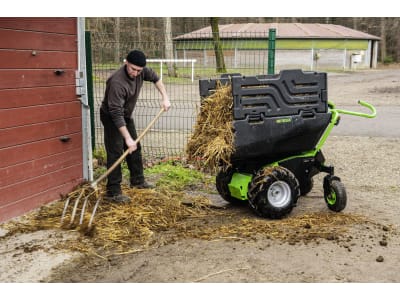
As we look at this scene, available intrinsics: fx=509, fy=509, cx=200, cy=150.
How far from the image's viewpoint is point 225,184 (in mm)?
5691

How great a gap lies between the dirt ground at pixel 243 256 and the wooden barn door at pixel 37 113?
0.70 meters

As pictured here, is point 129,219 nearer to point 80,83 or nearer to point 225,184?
point 225,184

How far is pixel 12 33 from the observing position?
5086 millimetres

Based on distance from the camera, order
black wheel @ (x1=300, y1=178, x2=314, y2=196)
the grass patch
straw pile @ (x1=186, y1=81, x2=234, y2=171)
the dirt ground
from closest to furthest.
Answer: the dirt ground, straw pile @ (x1=186, y1=81, x2=234, y2=171), black wheel @ (x1=300, y1=178, x2=314, y2=196), the grass patch

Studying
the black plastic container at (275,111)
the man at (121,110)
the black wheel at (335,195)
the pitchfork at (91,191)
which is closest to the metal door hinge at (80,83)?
the man at (121,110)

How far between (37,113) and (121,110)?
1010 mm

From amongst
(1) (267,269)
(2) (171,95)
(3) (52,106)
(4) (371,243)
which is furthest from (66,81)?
(2) (171,95)

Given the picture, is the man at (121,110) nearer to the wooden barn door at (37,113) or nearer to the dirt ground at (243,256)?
the wooden barn door at (37,113)

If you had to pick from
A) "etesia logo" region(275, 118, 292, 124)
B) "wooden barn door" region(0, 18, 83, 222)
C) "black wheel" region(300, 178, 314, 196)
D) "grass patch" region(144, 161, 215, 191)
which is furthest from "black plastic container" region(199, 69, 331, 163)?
"wooden barn door" region(0, 18, 83, 222)

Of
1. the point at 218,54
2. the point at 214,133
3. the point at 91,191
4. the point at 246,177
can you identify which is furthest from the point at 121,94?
the point at 218,54

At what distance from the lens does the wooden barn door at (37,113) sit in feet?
16.8

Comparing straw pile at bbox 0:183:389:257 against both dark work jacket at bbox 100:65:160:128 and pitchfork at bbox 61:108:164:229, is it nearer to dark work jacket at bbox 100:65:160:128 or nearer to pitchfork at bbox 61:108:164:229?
pitchfork at bbox 61:108:164:229

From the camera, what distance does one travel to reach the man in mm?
5238

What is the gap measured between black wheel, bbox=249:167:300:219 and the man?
1312 mm
